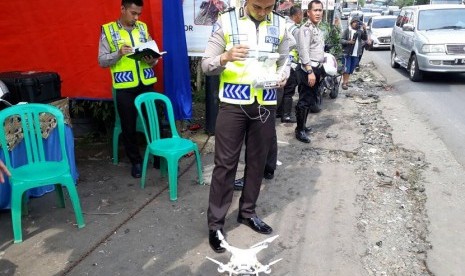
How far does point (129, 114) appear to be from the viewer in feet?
13.8

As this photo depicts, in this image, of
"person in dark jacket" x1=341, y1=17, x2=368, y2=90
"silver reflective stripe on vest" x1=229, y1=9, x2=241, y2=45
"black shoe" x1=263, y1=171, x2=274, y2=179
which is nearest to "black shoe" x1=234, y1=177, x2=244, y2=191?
"black shoe" x1=263, y1=171, x2=274, y2=179

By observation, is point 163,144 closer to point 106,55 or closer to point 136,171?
point 136,171

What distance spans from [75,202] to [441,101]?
729 cm

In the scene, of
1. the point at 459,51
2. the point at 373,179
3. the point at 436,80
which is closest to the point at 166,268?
the point at 373,179

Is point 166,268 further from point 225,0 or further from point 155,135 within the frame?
point 225,0

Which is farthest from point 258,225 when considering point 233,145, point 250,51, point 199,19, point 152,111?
point 199,19

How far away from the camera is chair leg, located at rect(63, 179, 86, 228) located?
3.18 m

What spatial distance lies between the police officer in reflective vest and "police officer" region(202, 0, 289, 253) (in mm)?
1435

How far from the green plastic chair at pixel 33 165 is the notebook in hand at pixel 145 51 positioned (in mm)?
975

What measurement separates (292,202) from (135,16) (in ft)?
7.85

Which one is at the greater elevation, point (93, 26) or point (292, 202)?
point (93, 26)

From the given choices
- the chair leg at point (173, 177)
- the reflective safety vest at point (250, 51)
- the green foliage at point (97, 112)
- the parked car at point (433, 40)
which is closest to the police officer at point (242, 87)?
the reflective safety vest at point (250, 51)

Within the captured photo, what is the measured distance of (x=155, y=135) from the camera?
4.15 metres

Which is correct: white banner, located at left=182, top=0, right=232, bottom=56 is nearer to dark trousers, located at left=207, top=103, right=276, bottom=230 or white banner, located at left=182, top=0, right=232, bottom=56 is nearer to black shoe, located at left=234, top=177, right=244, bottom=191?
black shoe, located at left=234, top=177, right=244, bottom=191
